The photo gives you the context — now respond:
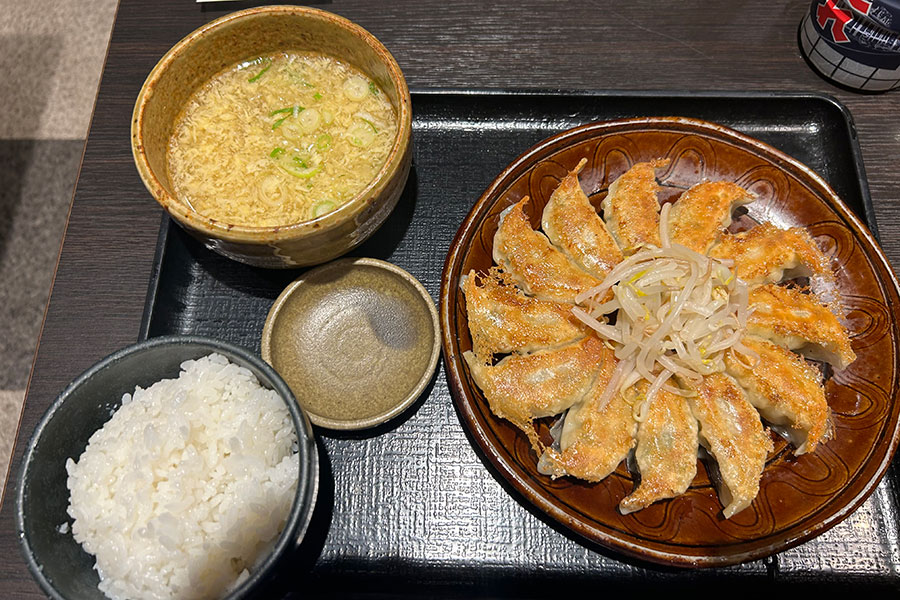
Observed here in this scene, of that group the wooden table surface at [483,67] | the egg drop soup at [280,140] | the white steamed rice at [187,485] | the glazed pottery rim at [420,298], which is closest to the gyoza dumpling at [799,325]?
the wooden table surface at [483,67]

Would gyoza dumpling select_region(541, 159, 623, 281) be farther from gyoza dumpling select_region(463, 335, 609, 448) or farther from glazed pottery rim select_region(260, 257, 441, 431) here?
glazed pottery rim select_region(260, 257, 441, 431)

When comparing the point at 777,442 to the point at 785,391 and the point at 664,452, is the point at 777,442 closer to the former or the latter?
the point at 785,391

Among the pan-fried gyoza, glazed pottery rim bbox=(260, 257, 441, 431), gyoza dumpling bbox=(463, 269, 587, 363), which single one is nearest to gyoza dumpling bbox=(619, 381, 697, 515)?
the pan-fried gyoza

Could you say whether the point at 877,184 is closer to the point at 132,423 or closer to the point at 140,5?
the point at 132,423

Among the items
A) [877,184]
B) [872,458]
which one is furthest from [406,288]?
[877,184]

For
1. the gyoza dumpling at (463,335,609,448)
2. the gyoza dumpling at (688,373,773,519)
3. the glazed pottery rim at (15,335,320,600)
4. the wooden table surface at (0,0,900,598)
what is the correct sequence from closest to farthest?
the glazed pottery rim at (15,335,320,600) → the gyoza dumpling at (688,373,773,519) → the gyoza dumpling at (463,335,609,448) → the wooden table surface at (0,0,900,598)

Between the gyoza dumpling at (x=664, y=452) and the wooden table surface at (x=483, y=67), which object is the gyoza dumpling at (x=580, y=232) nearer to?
the gyoza dumpling at (x=664, y=452)
